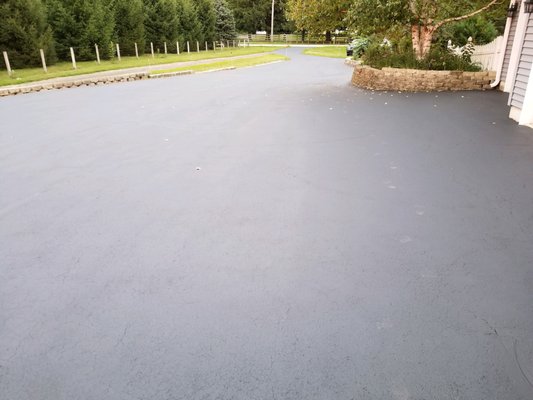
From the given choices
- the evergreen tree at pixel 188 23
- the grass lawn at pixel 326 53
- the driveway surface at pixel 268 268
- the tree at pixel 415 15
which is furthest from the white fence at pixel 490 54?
the evergreen tree at pixel 188 23

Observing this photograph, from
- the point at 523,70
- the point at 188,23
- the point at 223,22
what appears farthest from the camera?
the point at 223,22

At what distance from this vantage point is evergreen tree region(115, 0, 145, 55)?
94.8ft

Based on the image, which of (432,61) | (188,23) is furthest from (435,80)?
(188,23)

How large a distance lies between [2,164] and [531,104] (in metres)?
9.72

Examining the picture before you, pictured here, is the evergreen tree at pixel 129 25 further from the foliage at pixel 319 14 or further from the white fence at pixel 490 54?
the white fence at pixel 490 54

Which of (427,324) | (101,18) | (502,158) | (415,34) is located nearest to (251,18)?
(101,18)

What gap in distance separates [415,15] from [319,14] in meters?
3.54

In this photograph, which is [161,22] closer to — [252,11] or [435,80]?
[435,80]

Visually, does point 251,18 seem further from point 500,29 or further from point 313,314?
point 313,314

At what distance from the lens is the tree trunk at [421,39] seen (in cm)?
1453

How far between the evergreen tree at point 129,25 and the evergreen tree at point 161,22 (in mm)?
2341

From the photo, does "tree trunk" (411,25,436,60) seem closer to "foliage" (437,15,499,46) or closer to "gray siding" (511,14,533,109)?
"foliage" (437,15,499,46)

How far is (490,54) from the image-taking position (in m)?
14.9

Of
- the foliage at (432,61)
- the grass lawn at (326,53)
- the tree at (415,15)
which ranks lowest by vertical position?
the grass lawn at (326,53)
